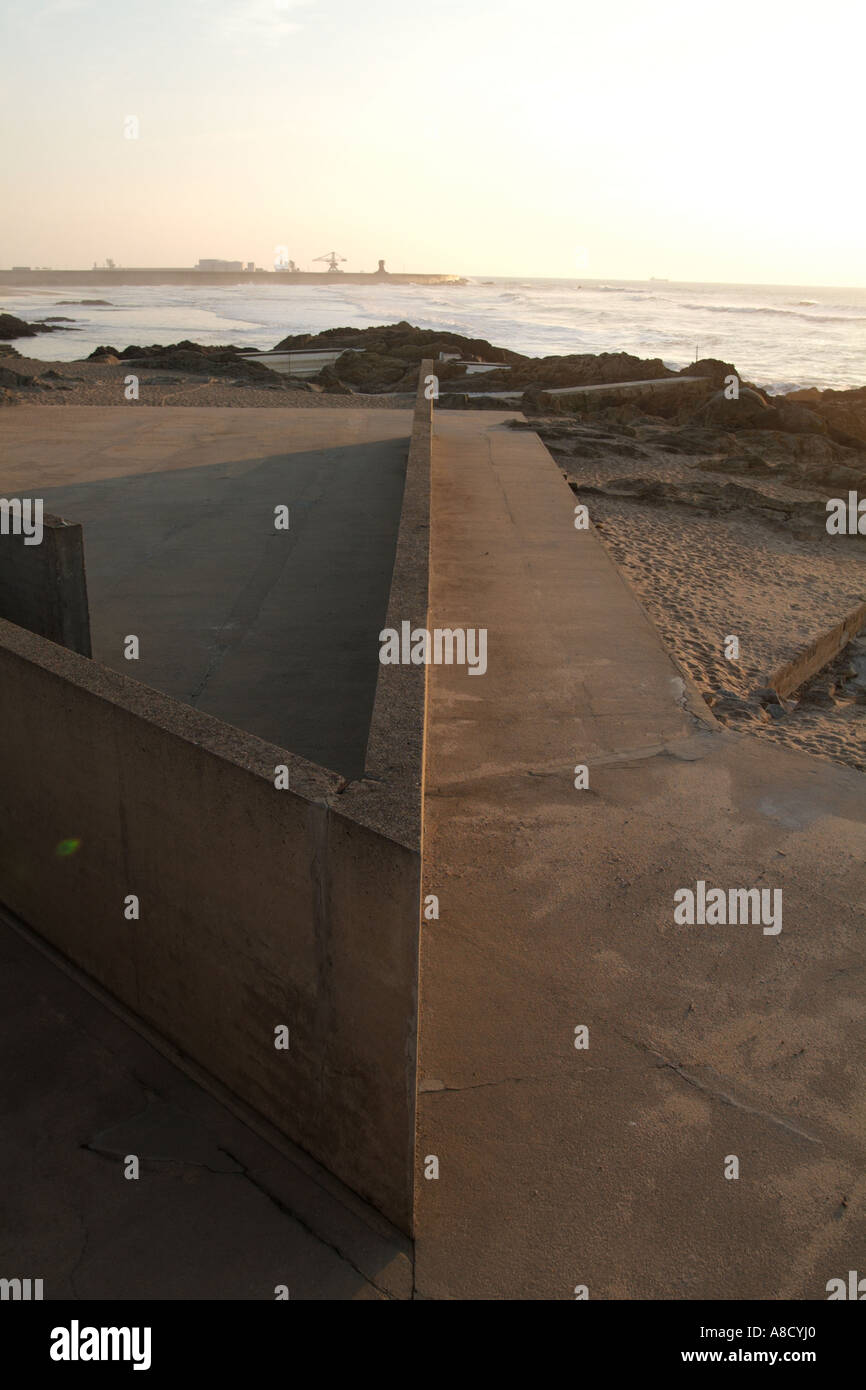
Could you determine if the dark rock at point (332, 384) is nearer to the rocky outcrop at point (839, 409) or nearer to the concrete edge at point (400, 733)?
the rocky outcrop at point (839, 409)

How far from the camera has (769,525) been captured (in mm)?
14359

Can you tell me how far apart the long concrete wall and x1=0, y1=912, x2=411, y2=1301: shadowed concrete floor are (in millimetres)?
124

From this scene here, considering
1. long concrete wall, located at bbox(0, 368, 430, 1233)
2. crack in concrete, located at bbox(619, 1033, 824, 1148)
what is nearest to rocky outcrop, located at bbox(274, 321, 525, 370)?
long concrete wall, located at bbox(0, 368, 430, 1233)

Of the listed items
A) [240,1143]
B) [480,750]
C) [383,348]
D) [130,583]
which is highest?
[383,348]

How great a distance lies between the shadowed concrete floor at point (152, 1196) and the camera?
2492mm

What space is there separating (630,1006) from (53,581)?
3202mm

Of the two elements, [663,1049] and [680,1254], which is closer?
[680,1254]

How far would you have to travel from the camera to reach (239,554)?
8039 millimetres

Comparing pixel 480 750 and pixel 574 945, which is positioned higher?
pixel 480 750

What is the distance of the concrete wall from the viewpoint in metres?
4.65

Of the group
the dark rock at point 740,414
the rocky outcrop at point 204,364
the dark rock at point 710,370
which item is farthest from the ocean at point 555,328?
the dark rock at point 740,414
